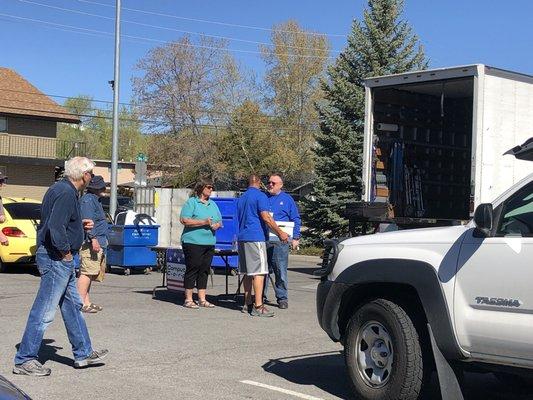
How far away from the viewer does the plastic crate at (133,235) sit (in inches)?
623

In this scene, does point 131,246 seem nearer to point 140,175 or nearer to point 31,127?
point 140,175

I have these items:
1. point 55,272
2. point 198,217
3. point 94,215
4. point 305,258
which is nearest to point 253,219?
point 198,217

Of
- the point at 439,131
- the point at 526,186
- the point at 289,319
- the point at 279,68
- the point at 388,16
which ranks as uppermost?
the point at 279,68

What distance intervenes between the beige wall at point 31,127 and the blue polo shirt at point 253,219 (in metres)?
29.7

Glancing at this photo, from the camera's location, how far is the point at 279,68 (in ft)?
189

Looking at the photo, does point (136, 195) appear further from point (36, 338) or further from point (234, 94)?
point (234, 94)

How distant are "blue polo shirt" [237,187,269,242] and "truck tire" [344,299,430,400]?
4.30 metres

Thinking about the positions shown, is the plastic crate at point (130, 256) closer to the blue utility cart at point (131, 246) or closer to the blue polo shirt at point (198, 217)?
the blue utility cart at point (131, 246)

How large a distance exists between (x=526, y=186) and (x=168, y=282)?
756cm

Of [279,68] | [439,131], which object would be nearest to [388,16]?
[439,131]

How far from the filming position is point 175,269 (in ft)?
38.2

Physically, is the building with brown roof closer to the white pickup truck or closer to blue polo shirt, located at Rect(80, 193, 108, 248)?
blue polo shirt, located at Rect(80, 193, 108, 248)

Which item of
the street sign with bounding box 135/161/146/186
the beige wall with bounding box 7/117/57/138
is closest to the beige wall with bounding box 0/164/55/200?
the beige wall with bounding box 7/117/57/138

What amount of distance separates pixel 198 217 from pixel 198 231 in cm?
23
